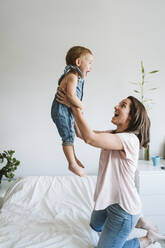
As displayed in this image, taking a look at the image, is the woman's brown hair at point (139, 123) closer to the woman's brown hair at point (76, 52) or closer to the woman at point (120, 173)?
the woman at point (120, 173)

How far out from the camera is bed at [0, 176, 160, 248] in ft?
3.81

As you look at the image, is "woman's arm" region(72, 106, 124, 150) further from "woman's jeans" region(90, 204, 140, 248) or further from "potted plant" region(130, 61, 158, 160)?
"potted plant" region(130, 61, 158, 160)

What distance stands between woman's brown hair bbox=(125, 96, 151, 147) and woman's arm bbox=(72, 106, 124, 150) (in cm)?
19

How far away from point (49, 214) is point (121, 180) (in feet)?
2.19

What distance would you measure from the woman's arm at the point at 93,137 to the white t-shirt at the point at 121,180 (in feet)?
0.23

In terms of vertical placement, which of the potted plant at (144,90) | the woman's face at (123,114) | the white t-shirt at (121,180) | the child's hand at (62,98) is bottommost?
the white t-shirt at (121,180)

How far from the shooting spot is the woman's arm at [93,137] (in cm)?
100

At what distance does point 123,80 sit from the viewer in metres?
2.38

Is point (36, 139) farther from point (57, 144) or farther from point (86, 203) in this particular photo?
point (86, 203)

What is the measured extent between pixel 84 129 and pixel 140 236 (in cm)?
85

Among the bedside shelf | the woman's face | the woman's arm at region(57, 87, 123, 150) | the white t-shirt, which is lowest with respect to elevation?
the bedside shelf

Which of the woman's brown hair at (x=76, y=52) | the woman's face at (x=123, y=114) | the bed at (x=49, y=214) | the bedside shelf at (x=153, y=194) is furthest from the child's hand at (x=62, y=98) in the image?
the bedside shelf at (x=153, y=194)

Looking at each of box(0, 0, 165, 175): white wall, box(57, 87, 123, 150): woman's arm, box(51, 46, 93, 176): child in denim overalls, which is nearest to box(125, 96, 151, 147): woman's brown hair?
box(57, 87, 123, 150): woman's arm

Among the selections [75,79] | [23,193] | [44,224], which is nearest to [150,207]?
[44,224]
